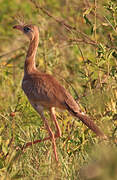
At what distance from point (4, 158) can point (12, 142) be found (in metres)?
0.54

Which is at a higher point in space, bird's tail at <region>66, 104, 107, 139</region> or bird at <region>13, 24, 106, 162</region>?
bird at <region>13, 24, 106, 162</region>

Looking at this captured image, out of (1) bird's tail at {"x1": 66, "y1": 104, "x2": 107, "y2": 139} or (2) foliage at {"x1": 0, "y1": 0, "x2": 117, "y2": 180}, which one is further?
(1) bird's tail at {"x1": 66, "y1": 104, "x2": 107, "y2": 139}

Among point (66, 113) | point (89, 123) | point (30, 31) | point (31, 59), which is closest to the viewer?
point (89, 123)

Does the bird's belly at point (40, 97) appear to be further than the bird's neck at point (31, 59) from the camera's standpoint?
No

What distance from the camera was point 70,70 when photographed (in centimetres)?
593

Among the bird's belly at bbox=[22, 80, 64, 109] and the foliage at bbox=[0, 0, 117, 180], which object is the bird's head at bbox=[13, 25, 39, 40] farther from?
the bird's belly at bbox=[22, 80, 64, 109]

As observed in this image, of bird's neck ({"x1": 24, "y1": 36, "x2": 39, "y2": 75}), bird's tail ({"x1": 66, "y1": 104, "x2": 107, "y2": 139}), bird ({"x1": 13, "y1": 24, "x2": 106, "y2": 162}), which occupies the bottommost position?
bird's tail ({"x1": 66, "y1": 104, "x2": 107, "y2": 139})

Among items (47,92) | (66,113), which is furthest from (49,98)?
(66,113)

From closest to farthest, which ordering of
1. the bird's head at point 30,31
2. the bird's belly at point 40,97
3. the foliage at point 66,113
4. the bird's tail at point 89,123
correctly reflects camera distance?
the foliage at point 66,113 < the bird's tail at point 89,123 < the bird's belly at point 40,97 < the bird's head at point 30,31

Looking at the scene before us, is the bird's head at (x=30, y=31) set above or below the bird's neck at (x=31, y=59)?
above

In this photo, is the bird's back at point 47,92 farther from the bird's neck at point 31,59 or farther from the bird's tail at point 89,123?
the bird's neck at point 31,59

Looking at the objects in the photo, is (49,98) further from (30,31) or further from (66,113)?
(30,31)

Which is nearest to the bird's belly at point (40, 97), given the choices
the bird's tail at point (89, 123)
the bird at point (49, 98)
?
the bird at point (49, 98)

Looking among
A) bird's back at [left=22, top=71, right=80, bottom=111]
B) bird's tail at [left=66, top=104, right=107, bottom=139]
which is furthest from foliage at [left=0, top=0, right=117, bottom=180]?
bird's back at [left=22, top=71, right=80, bottom=111]
